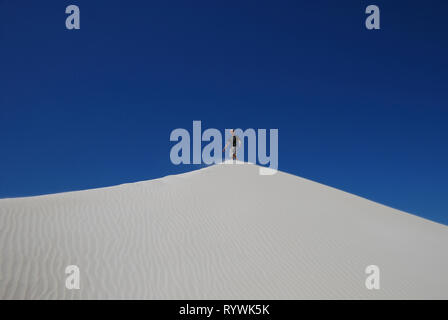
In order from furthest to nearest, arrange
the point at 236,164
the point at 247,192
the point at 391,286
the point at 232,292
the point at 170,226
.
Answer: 1. the point at 236,164
2. the point at 247,192
3. the point at 170,226
4. the point at 391,286
5. the point at 232,292

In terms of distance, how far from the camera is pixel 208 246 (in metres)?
9.65

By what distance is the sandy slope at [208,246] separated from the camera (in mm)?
7480

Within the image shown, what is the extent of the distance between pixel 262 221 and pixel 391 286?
15.6 feet

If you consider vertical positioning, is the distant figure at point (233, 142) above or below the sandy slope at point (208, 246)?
above

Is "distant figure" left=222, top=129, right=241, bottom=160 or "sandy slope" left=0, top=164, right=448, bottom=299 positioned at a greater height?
"distant figure" left=222, top=129, right=241, bottom=160

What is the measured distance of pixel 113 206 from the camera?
1195cm

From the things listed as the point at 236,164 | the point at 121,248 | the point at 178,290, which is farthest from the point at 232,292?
the point at 236,164

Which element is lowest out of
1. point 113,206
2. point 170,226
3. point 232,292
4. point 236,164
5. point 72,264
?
point 232,292

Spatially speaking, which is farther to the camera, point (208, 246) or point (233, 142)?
point (233, 142)

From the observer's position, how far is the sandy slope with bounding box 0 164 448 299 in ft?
24.5

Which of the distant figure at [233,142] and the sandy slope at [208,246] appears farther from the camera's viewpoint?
the distant figure at [233,142]

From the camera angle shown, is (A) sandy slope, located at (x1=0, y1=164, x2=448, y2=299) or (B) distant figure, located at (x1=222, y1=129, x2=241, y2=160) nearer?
(A) sandy slope, located at (x1=0, y1=164, x2=448, y2=299)

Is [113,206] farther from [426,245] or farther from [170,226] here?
[426,245]

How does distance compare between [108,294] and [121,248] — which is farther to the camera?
[121,248]
